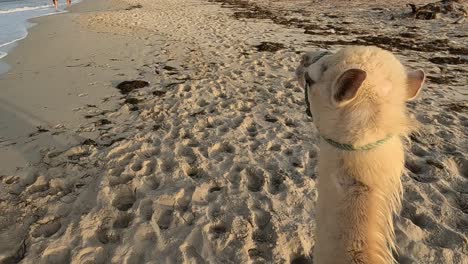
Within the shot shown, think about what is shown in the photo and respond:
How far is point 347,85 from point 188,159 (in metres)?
3.85

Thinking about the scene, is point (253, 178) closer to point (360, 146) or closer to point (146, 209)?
point (146, 209)

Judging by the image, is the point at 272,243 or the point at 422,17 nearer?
the point at 272,243

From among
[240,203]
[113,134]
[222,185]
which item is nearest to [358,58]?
[240,203]

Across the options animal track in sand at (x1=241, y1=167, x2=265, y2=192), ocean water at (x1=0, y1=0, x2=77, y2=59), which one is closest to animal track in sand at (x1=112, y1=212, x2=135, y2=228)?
animal track in sand at (x1=241, y1=167, x2=265, y2=192)

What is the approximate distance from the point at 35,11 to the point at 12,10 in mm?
1575

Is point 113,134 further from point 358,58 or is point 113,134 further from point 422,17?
point 422,17

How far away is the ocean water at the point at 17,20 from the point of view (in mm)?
12789

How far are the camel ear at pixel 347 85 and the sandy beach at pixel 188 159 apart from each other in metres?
1.42

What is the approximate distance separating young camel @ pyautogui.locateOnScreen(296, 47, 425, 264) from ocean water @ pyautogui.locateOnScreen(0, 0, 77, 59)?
11.9 meters

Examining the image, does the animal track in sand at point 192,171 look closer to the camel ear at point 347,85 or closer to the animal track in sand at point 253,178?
the animal track in sand at point 253,178

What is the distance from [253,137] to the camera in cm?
552

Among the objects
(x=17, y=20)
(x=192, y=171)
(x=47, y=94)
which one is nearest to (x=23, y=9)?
(x=17, y=20)

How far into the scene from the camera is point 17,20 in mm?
18078

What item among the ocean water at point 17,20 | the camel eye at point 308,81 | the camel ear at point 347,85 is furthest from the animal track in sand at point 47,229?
the ocean water at point 17,20
